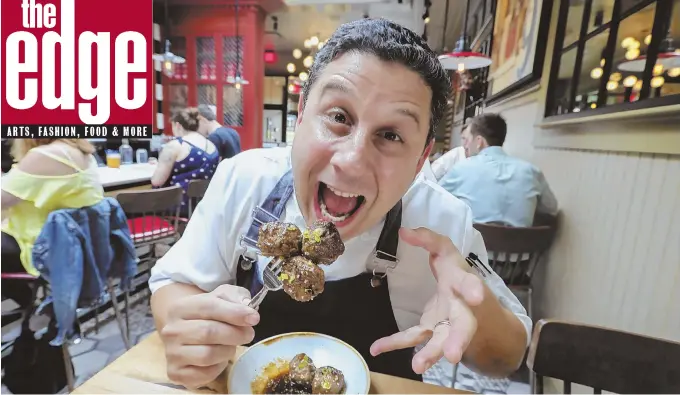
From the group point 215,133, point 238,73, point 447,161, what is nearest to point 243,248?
point 447,161

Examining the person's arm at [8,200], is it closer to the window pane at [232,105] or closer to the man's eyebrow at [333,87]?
the man's eyebrow at [333,87]

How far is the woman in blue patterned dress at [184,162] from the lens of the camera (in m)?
2.76

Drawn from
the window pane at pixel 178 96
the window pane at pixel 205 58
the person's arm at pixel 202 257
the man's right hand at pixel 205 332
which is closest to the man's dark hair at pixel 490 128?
the person's arm at pixel 202 257

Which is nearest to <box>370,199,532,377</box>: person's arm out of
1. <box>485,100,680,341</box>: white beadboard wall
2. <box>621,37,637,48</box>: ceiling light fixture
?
<box>485,100,680,341</box>: white beadboard wall

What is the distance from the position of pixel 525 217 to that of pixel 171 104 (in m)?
5.38

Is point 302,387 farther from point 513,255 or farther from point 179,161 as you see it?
point 179,161

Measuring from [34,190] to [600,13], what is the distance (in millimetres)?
2648

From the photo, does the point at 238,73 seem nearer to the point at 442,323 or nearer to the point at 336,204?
the point at 336,204

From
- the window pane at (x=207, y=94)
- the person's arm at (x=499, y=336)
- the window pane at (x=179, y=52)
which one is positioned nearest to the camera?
the person's arm at (x=499, y=336)

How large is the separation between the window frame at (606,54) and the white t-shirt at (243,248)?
0.79 m

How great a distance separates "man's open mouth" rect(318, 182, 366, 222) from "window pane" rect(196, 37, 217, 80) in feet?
17.3

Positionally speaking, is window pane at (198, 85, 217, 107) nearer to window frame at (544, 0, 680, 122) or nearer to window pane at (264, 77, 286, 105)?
window pane at (264, 77, 286, 105)

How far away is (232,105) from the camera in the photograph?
5.70 m

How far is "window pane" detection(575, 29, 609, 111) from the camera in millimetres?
1670
